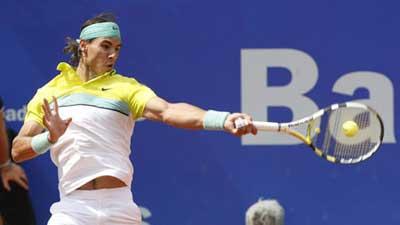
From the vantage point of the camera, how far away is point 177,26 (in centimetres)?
726

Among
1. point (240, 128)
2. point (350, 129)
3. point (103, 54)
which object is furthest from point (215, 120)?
point (103, 54)

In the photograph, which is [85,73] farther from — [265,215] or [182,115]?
[265,215]

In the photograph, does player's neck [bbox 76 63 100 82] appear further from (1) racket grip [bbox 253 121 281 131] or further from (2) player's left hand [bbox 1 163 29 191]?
(2) player's left hand [bbox 1 163 29 191]

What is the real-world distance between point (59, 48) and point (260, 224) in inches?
76.3

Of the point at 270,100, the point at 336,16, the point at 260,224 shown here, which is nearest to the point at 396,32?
the point at 336,16

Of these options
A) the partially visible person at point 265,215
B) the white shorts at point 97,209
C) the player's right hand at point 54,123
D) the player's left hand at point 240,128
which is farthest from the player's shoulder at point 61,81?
the partially visible person at point 265,215

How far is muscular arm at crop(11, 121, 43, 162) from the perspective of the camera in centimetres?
529

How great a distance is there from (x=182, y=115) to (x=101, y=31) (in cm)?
71

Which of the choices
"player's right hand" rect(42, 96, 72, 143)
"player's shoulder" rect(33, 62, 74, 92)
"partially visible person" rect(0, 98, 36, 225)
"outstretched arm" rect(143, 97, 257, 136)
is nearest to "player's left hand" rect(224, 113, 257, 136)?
"outstretched arm" rect(143, 97, 257, 136)

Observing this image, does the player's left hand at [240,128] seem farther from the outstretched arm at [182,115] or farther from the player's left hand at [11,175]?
the player's left hand at [11,175]

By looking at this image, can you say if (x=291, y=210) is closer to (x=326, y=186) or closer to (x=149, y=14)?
(x=326, y=186)

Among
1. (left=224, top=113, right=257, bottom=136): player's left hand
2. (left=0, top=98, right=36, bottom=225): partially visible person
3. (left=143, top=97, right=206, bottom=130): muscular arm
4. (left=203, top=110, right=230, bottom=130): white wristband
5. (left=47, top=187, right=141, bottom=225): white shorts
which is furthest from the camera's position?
(left=0, top=98, right=36, bottom=225): partially visible person

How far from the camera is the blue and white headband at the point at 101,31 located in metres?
5.46

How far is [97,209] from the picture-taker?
5.21 meters
